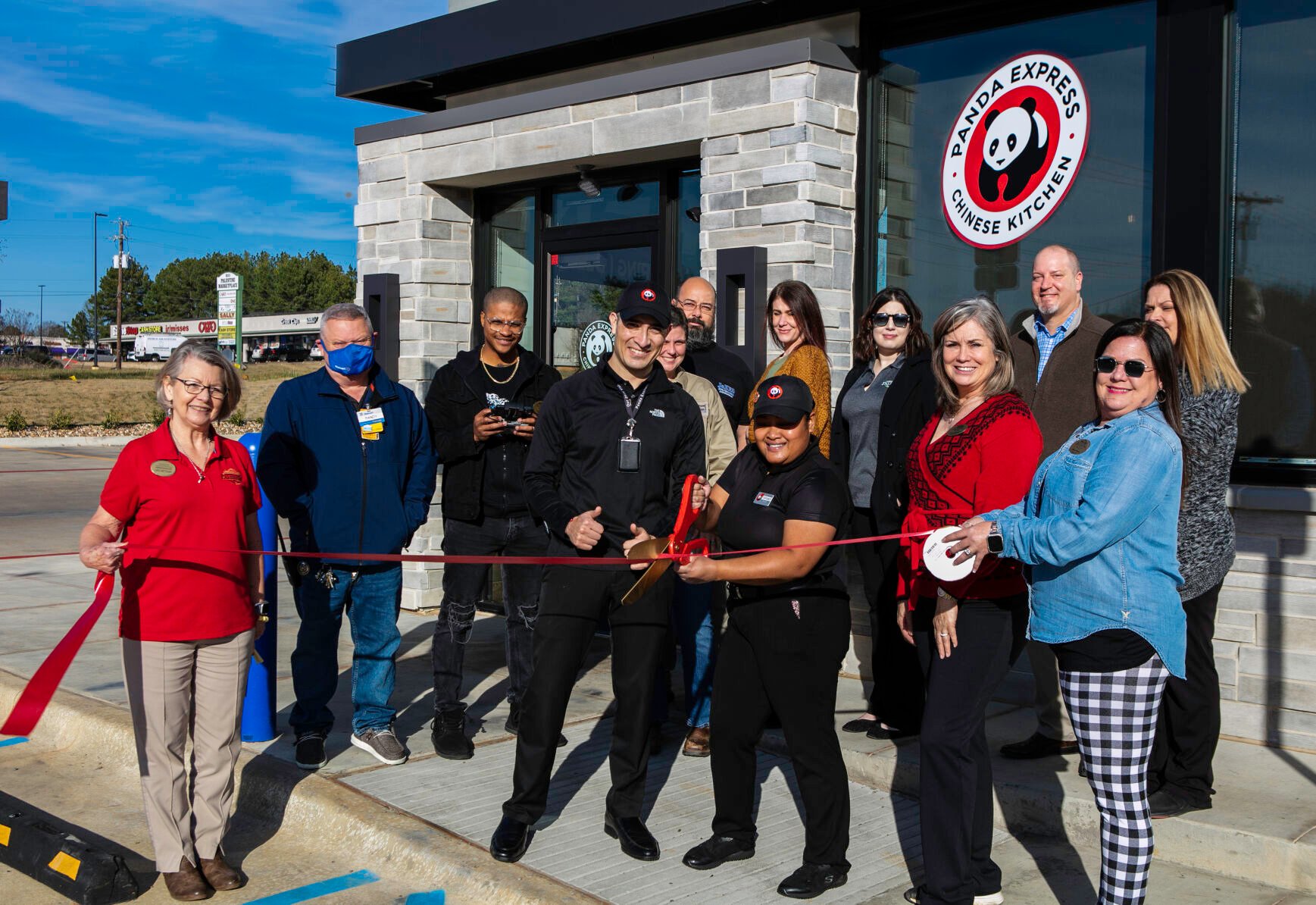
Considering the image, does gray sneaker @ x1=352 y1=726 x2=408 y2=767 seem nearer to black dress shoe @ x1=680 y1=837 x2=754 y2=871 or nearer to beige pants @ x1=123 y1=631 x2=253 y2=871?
beige pants @ x1=123 y1=631 x2=253 y2=871

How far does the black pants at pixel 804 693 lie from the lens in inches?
155

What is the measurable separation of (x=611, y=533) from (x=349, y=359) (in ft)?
5.07

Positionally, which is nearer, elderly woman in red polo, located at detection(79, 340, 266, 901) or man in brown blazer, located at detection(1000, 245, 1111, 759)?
elderly woman in red polo, located at detection(79, 340, 266, 901)

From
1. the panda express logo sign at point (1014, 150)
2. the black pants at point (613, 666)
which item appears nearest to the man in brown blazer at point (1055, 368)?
the panda express logo sign at point (1014, 150)

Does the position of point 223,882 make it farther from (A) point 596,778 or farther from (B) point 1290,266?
(B) point 1290,266

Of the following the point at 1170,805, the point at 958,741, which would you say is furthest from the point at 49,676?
the point at 1170,805

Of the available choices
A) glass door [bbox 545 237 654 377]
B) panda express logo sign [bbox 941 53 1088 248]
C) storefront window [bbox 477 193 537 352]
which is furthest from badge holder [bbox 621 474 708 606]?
storefront window [bbox 477 193 537 352]

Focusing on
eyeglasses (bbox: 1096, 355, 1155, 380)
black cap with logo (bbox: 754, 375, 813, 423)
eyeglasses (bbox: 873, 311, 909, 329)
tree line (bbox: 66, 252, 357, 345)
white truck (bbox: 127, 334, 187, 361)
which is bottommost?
black cap with logo (bbox: 754, 375, 813, 423)

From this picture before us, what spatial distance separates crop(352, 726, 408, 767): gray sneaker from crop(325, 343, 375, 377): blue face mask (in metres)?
1.62

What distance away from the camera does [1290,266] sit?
5.51 meters

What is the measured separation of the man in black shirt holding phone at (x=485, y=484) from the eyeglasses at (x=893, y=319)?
165 centimetres

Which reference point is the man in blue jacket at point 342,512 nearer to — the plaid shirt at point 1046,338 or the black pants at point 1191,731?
the plaid shirt at point 1046,338

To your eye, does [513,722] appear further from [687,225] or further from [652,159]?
[652,159]

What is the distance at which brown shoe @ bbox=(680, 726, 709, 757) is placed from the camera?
549 centimetres
